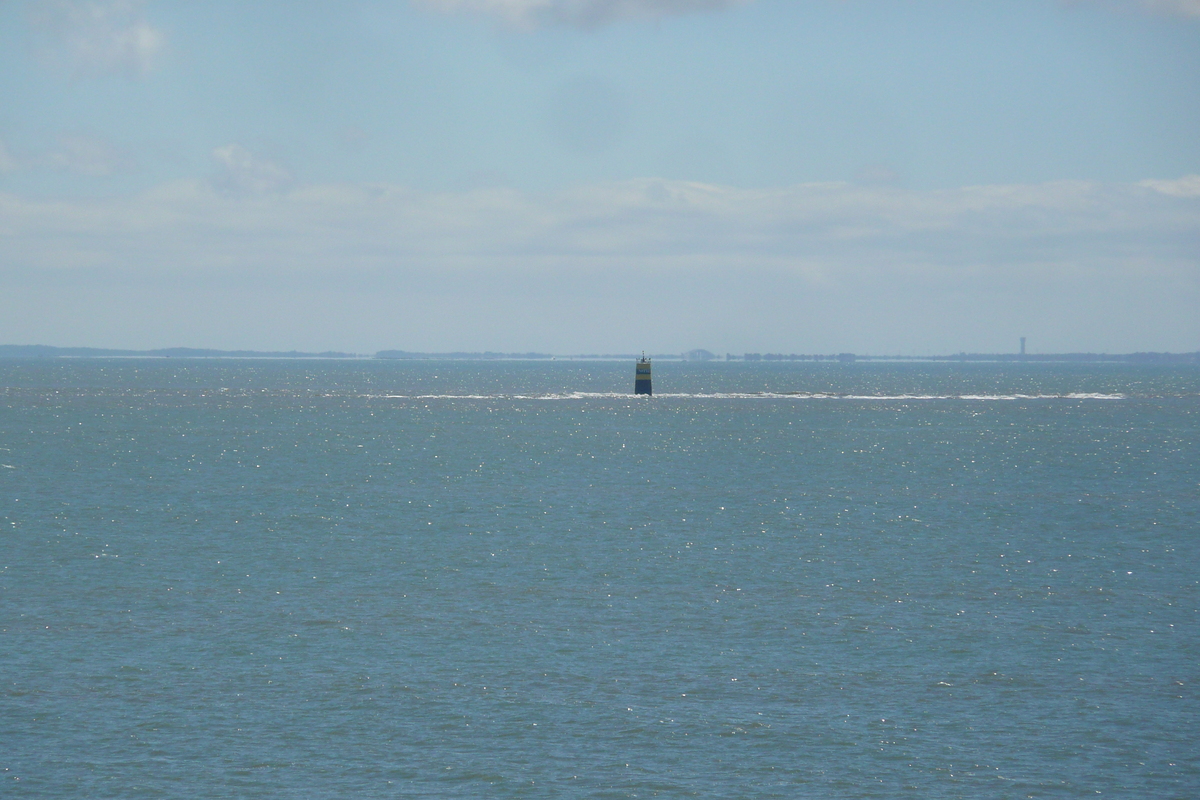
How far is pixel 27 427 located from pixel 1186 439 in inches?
4722

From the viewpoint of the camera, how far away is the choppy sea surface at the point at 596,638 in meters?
26.9

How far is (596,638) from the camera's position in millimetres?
37812

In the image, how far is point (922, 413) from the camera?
595ft

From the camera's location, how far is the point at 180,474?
295 feet

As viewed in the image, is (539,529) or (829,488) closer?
(539,529)

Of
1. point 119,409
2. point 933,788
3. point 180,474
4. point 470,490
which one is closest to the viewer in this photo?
point 933,788

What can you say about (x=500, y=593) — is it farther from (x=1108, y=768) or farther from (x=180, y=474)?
(x=180, y=474)

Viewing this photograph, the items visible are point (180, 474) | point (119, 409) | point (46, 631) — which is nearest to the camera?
point (46, 631)

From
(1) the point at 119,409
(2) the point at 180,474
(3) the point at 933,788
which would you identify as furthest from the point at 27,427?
(3) the point at 933,788

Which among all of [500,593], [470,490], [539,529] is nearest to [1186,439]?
→ [470,490]

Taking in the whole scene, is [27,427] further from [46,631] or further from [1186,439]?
[1186,439]

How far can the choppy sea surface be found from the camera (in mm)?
26875

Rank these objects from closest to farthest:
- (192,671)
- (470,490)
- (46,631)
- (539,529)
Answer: (192,671), (46,631), (539,529), (470,490)

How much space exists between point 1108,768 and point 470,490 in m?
56.9
